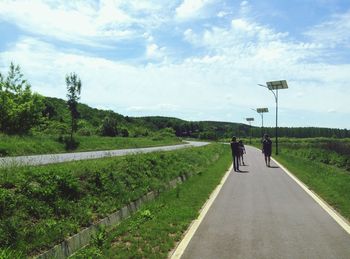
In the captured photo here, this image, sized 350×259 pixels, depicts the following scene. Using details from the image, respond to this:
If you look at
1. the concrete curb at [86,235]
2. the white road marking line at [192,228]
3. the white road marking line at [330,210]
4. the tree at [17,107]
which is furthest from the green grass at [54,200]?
the tree at [17,107]

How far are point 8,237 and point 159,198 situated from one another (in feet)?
23.4

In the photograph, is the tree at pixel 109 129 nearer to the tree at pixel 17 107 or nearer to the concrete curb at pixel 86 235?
the tree at pixel 17 107

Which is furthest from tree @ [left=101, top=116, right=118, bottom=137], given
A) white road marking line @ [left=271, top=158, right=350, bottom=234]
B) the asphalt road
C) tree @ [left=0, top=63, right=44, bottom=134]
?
the asphalt road

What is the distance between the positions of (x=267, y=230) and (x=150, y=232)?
7.92ft

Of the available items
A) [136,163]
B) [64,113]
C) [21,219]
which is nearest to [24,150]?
[136,163]

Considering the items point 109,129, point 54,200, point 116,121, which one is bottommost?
point 54,200

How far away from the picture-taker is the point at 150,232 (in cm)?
820

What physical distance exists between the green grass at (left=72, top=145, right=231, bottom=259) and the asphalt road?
446mm

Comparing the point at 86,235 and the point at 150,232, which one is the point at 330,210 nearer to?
the point at 150,232

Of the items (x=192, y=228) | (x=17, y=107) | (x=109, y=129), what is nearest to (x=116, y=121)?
(x=109, y=129)

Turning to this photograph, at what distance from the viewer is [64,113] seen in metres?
104

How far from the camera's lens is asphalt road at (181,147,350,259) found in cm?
698

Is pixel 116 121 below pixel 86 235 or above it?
above

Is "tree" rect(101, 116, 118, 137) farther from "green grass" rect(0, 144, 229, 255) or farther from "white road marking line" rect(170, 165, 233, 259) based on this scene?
"green grass" rect(0, 144, 229, 255)
